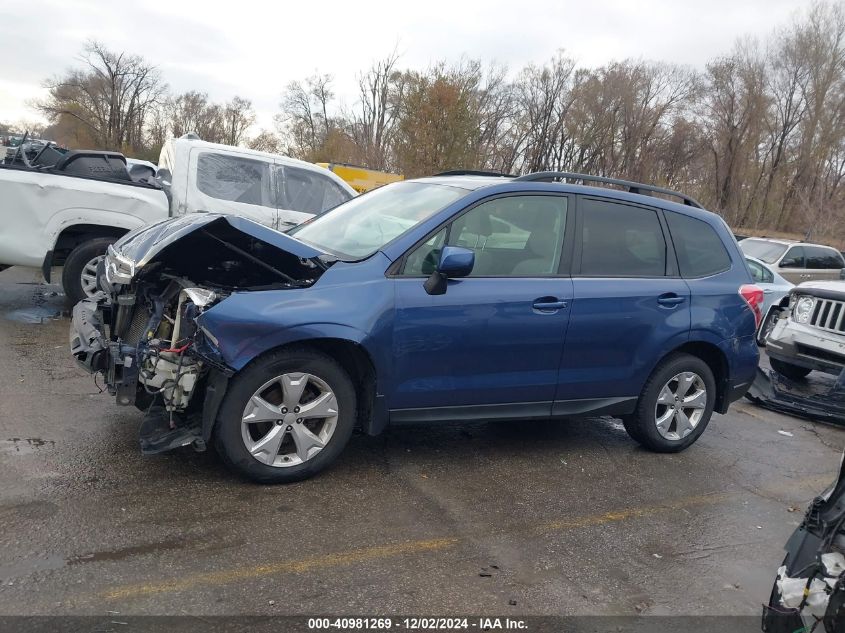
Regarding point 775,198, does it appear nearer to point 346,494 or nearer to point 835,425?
point 835,425

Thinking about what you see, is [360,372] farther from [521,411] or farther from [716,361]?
[716,361]

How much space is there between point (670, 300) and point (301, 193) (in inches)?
212

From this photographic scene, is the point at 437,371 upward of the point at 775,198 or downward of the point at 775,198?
downward

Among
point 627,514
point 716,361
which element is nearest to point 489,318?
point 627,514

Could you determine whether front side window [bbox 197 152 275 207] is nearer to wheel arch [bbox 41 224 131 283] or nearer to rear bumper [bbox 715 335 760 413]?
wheel arch [bbox 41 224 131 283]

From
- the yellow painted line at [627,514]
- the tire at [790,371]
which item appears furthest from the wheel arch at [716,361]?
the tire at [790,371]

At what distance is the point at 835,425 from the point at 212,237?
20.0 ft

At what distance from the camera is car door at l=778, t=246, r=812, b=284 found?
14180mm

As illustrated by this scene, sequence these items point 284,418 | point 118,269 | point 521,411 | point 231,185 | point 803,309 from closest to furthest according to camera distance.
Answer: point 284,418
point 118,269
point 521,411
point 803,309
point 231,185

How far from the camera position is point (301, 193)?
8977mm

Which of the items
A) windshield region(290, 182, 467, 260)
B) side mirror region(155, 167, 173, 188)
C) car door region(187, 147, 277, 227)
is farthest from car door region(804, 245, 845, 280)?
side mirror region(155, 167, 173, 188)

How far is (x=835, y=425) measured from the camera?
22.2 feet

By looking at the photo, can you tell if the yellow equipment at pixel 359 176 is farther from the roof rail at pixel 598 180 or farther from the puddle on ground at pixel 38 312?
the roof rail at pixel 598 180

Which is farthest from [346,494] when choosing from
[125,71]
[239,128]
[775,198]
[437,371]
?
[239,128]
